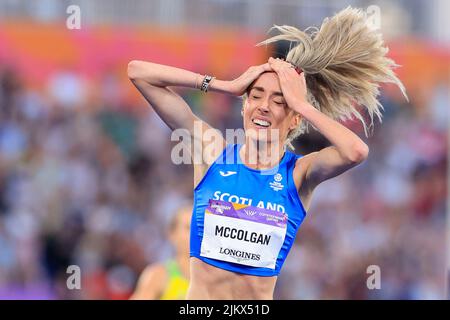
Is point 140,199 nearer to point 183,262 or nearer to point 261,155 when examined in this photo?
point 183,262

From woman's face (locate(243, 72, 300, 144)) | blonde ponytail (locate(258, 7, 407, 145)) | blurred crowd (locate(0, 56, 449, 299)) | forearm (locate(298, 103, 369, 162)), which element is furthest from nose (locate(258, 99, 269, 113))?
blurred crowd (locate(0, 56, 449, 299))

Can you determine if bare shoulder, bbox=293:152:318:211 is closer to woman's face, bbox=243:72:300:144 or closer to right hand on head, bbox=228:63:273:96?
woman's face, bbox=243:72:300:144

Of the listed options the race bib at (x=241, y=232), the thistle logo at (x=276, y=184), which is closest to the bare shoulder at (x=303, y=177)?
the thistle logo at (x=276, y=184)

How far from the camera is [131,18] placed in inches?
598

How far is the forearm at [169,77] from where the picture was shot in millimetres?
6227

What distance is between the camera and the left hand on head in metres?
6.13

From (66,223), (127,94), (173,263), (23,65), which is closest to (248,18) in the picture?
(127,94)

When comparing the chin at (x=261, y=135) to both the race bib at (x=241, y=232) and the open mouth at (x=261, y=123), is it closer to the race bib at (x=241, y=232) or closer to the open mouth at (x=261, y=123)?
the open mouth at (x=261, y=123)

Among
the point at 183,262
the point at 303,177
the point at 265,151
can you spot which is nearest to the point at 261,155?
the point at 265,151

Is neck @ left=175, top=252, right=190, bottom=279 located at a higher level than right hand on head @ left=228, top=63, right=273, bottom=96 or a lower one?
lower

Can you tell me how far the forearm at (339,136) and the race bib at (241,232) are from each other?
58cm

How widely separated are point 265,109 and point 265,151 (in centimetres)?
31
